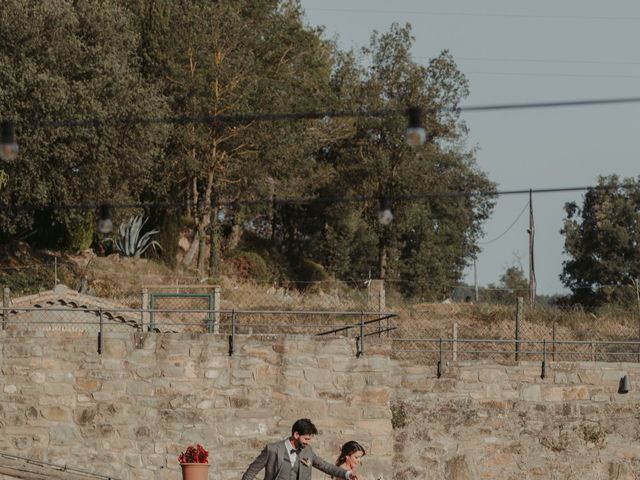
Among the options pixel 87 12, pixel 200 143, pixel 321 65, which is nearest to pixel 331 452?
pixel 87 12

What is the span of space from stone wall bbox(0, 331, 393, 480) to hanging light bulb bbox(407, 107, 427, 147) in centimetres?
709

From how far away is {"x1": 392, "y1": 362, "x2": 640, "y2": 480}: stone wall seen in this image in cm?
2498

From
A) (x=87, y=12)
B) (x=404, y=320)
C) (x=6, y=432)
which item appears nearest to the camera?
(x=6, y=432)

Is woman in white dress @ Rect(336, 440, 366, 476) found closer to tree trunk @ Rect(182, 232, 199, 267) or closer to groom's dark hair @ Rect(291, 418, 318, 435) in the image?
groom's dark hair @ Rect(291, 418, 318, 435)

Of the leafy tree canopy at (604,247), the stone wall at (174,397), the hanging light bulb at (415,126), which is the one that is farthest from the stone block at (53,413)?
the leafy tree canopy at (604,247)

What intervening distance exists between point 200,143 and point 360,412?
22515 millimetres

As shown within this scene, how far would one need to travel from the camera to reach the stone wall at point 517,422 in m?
25.0

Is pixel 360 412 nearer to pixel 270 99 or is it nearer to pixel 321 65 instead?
pixel 270 99

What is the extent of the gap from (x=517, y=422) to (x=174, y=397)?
6393 millimetres

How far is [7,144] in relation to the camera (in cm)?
1836

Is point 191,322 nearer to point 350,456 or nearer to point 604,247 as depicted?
point 350,456

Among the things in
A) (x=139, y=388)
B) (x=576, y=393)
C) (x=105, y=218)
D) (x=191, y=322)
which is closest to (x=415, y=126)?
(x=105, y=218)

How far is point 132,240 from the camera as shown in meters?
44.9

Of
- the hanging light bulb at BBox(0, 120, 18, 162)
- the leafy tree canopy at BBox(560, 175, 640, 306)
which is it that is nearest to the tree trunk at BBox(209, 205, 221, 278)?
the leafy tree canopy at BBox(560, 175, 640, 306)
